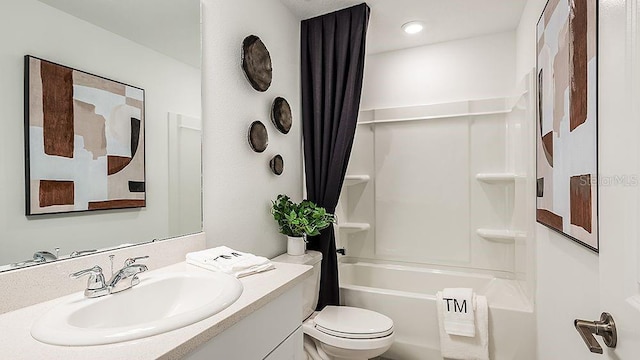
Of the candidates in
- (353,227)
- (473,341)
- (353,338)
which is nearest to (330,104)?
(353,227)

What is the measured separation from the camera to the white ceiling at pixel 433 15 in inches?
84.2

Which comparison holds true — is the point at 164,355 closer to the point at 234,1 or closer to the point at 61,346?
the point at 61,346

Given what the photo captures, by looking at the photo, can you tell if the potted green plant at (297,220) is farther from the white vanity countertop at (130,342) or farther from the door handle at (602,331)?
the door handle at (602,331)

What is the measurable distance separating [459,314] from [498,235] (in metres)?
0.87

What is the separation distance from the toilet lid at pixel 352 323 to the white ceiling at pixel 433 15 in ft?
6.75

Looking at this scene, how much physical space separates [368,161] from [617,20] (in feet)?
7.53

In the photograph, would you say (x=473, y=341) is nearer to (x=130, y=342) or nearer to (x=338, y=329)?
(x=338, y=329)

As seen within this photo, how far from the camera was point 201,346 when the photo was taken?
80 cm

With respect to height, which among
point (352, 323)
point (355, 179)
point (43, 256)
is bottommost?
point (352, 323)

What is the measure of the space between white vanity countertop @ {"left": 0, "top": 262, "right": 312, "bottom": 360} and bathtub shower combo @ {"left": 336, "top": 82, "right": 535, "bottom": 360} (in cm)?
150

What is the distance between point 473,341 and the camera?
6.27 feet

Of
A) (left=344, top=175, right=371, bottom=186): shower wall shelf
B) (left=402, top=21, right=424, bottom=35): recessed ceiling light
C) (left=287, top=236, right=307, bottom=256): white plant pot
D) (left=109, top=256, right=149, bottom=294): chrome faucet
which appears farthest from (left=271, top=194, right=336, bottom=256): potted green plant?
(left=402, top=21, right=424, bottom=35): recessed ceiling light

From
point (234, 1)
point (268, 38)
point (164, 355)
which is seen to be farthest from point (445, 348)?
point (234, 1)

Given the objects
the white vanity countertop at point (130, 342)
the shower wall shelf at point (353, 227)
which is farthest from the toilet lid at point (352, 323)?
the white vanity countertop at point (130, 342)
